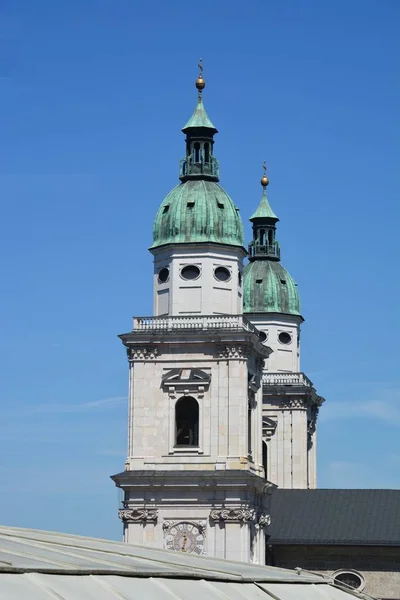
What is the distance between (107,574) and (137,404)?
170 ft

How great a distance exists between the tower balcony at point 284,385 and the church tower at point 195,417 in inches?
789

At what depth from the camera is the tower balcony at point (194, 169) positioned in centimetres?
8819

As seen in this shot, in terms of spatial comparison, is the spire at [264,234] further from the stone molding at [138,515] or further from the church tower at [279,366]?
the stone molding at [138,515]

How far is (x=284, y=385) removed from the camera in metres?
106

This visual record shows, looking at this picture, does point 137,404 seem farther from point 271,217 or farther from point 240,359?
point 271,217

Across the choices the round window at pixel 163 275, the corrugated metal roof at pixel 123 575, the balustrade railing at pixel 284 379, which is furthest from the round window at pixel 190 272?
the corrugated metal roof at pixel 123 575

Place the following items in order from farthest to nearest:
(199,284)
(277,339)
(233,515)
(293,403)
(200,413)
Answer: (277,339)
(293,403)
(199,284)
(200,413)
(233,515)

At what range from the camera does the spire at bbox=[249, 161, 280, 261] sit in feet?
360

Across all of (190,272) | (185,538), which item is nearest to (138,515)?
(185,538)

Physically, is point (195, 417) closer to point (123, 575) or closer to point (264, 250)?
point (264, 250)

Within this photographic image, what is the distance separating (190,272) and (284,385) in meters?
23.1

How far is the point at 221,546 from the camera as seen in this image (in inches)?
3196

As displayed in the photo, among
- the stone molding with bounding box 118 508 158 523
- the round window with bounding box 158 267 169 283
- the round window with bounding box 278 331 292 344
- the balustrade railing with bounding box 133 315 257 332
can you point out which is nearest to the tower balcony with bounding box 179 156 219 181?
the round window with bounding box 158 267 169 283

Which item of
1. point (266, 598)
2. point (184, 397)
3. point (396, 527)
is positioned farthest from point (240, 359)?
point (266, 598)
